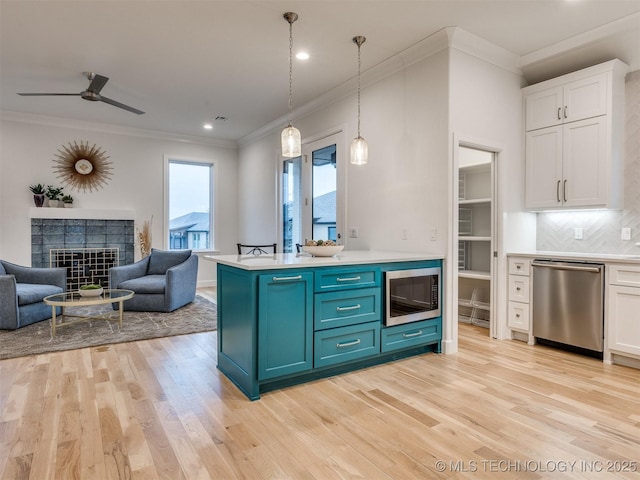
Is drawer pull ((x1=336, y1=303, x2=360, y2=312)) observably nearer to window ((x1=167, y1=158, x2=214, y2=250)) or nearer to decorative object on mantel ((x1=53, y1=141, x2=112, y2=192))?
window ((x1=167, y1=158, x2=214, y2=250))

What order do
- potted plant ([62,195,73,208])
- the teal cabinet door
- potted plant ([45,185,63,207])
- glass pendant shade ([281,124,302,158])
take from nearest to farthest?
the teal cabinet door
glass pendant shade ([281,124,302,158])
potted plant ([45,185,63,207])
potted plant ([62,195,73,208])

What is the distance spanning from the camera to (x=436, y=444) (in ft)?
6.39

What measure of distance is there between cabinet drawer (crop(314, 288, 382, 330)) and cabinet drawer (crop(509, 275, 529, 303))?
1.68m

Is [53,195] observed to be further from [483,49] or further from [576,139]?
[576,139]

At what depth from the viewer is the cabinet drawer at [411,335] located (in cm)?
311

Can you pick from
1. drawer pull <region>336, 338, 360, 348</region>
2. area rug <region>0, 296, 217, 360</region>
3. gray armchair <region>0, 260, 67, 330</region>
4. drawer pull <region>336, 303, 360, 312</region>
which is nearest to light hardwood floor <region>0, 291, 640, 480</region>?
drawer pull <region>336, 338, 360, 348</region>

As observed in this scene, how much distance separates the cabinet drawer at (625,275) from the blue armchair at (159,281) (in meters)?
4.67

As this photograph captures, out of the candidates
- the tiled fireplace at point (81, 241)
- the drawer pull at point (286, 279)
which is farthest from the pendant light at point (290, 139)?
the tiled fireplace at point (81, 241)

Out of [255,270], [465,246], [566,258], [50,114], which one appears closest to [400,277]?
[255,270]

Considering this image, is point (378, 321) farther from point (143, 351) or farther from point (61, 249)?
point (61, 249)

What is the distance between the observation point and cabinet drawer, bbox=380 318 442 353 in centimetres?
311

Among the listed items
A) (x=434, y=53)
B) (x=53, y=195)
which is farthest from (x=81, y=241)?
(x=434, y=53)

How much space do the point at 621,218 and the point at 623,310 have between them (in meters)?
1.04

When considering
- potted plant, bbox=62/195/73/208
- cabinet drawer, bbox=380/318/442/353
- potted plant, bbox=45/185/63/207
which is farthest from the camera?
potted plant, bbox=62/195/73/208
